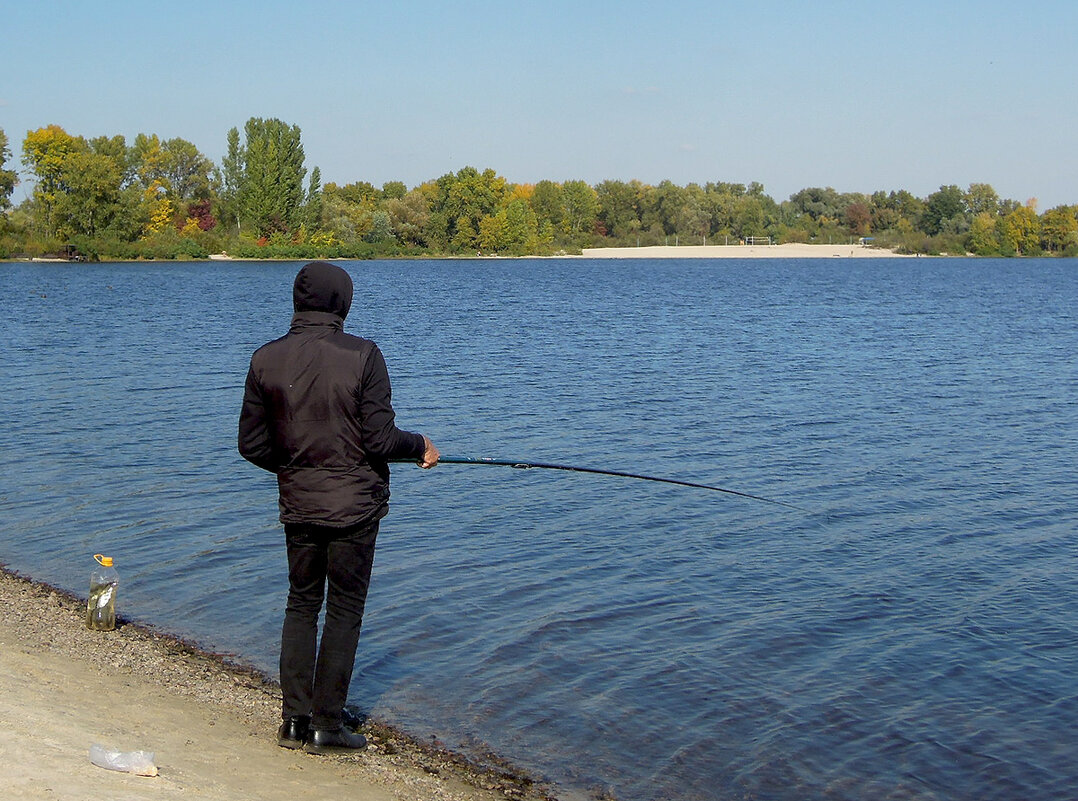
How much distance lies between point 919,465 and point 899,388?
27.8ft

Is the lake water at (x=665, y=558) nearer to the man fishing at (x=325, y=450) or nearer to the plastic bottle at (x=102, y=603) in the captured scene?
the plastic bottle at (x=102, y=603)

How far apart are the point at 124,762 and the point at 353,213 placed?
129m

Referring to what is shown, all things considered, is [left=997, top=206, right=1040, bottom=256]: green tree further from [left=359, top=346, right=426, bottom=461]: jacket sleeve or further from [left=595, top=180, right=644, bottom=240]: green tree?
[left=359, top=346, right=426, bottom=461]: jacket sleeve

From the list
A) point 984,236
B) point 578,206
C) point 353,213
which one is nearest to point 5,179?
point 353,213

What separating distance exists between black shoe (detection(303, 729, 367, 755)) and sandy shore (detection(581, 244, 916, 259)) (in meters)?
155

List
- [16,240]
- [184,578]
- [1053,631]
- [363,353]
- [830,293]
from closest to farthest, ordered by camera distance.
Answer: [363,353], [1053,631], [184,578], [830,293], [16,240]

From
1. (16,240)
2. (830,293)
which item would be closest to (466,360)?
(830,293)

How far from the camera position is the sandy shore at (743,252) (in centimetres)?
16225

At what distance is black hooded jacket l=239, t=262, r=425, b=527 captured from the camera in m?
5.24

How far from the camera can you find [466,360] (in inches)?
1125

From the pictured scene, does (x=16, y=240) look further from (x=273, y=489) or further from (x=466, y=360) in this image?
(x=273, y=489)

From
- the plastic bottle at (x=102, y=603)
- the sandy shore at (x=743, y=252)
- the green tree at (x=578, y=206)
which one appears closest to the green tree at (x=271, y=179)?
the sandy shore at (x=743, y=252)

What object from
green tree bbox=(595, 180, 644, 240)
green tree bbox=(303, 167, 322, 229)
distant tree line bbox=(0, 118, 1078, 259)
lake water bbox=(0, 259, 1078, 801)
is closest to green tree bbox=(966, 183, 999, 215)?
distant tree line bbox=(0, 118, 1078, 259)

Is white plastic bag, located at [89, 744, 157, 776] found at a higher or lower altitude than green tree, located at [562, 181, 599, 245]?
lower
